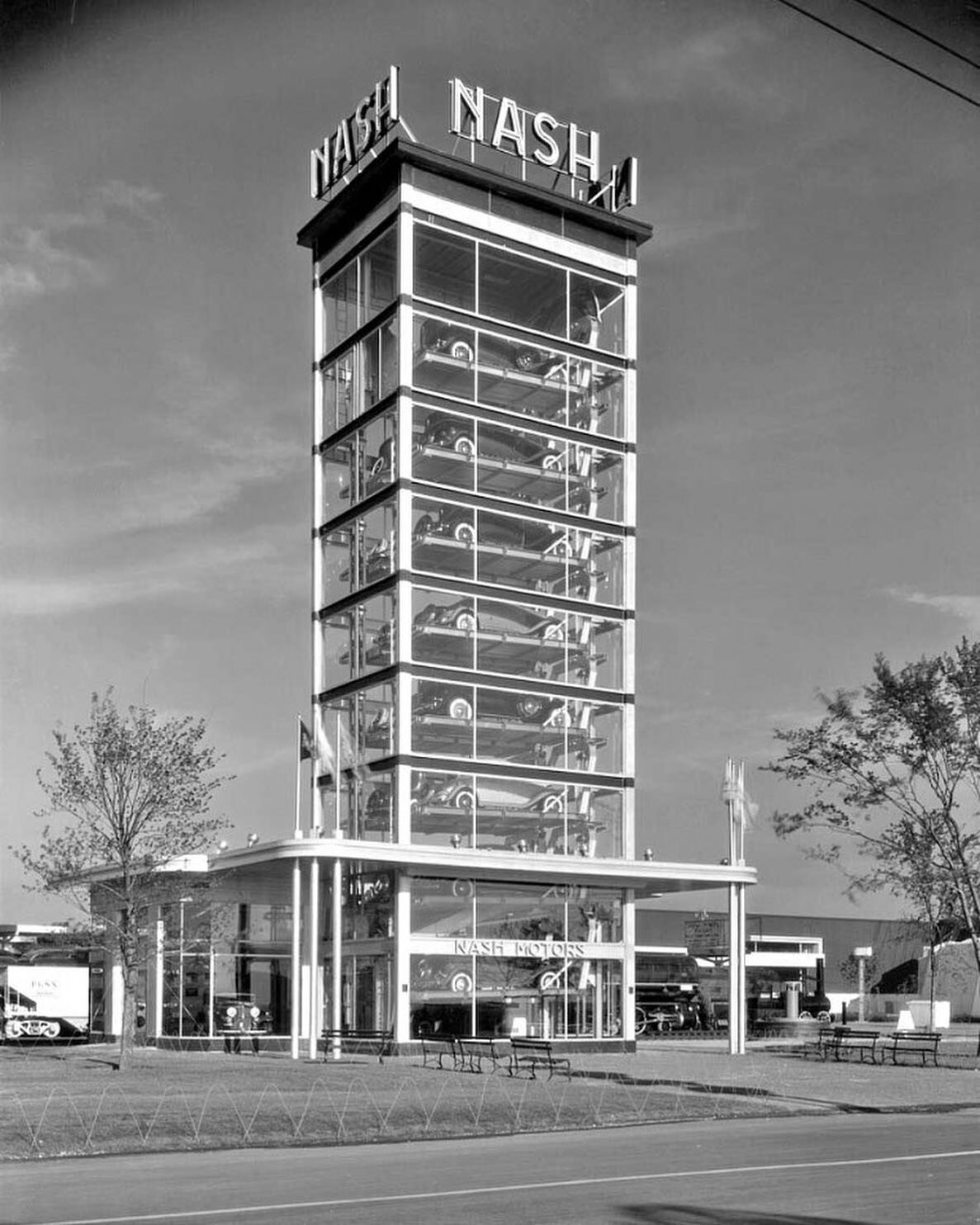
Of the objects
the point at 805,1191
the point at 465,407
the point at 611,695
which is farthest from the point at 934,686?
the point at 805,1191

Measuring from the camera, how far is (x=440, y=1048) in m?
49.2

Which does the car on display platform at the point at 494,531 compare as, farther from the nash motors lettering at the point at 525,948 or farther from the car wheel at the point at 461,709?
the nash motors lettering at the point at 525,948

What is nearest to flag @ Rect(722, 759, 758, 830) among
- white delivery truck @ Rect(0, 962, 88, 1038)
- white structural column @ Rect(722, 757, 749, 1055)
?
white structural column @ Rect(722, 757, 749, 1055)

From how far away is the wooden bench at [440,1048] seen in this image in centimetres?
3966

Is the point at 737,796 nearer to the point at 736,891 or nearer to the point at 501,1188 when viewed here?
the point at 736,891

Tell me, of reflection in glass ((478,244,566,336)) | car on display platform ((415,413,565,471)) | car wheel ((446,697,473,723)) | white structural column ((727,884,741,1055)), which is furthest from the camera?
reflection in glass ((478,244,566,336))

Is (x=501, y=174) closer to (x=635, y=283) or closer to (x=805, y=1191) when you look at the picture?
(x=635, y=283)

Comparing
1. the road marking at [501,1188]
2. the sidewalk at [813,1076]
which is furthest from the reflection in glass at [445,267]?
the road marking at [501,1188]

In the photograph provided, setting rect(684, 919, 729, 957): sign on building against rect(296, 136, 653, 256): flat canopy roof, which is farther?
rect(684, 919, 729, 957): sign on building

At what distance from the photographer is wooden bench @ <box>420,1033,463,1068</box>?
130ft

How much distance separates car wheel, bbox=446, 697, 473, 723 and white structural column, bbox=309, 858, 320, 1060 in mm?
9318

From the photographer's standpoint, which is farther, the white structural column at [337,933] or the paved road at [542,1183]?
the white structural column at [337,933]

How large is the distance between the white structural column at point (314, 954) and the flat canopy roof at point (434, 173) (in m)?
25.3

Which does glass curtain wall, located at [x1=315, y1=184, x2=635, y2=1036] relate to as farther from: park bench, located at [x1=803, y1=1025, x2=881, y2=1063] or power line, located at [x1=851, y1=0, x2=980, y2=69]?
power line, located at [x1=851, y1=0, x2=980, y2=69]
